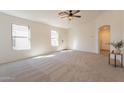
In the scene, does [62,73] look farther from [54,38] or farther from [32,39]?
[54,38]

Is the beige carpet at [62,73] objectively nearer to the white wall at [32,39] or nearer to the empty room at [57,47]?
the empty room at [57,47]

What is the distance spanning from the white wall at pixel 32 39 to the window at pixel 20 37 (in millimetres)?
268

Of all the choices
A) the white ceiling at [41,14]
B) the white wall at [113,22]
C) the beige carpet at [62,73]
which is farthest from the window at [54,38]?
the beige carpet at [62,73]

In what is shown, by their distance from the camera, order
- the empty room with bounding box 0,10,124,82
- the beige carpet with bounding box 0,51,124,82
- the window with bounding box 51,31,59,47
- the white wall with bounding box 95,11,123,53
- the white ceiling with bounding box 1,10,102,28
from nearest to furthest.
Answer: the beige carpet with bounding box 0,51,124,82, the empty room with bounding box 0,10,124,82, the white ceiling with bounding box 1,10,102,28, the white wall with bounding box 95,11,123,53, the window with bounding box 51,31,59,47

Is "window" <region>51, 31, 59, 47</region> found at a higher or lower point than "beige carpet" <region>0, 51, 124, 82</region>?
higher

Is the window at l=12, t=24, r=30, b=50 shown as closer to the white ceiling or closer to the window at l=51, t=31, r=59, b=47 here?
the white ceiling

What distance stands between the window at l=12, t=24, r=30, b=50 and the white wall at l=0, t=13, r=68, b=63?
0.27 metres

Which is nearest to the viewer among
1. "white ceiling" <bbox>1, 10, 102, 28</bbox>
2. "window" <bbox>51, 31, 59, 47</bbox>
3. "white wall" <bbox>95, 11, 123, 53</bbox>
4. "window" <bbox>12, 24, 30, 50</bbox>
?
"white ceiling" <bbox>1, 10, 102, 28</bbox>

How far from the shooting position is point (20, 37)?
6508mm

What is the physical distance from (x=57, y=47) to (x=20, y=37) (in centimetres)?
459

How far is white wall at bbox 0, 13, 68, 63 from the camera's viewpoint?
17.2 ft

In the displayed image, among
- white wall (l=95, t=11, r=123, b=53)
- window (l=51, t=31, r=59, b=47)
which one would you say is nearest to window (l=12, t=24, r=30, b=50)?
window (l=51, t=31, r=59, b=47)
